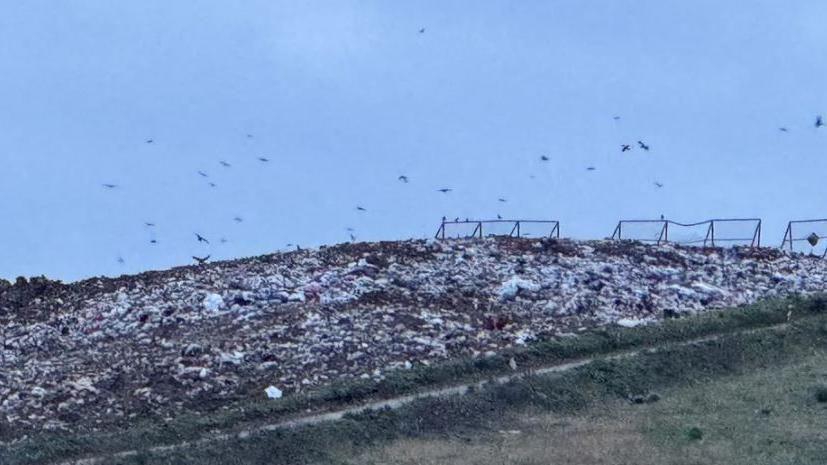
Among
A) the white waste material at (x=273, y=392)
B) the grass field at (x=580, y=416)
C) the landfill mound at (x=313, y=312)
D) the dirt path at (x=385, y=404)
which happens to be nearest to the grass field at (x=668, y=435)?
the grass field at (x=580, y=416)

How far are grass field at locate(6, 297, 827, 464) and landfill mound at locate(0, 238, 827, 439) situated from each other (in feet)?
1.83

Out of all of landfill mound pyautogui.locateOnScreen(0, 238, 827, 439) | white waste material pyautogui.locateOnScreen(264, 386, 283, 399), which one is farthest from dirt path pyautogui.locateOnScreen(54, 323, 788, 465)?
landfill mound pyautogui.locateOnScreen(0, 238, 827, 439)

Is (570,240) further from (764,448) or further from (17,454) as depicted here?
(17,454)

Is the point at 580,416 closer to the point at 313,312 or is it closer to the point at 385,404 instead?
the point at 385,404

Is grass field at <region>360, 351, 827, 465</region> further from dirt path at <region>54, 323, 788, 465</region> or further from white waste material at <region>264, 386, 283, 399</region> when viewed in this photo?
white waste material at <region>264, 386, 283, 399</region>

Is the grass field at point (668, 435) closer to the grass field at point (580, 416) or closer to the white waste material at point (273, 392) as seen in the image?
the grass field at point (580, 416)

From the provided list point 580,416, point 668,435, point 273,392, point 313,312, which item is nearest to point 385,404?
point 273,392

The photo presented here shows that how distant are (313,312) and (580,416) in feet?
15.5

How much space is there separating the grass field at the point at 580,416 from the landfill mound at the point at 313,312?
56cm

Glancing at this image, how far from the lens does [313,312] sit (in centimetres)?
2494

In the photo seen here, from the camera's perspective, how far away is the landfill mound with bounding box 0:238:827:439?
2227cm

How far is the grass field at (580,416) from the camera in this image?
20047 millimetres

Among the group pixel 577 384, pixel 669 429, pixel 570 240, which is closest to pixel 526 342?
pixel 577 384

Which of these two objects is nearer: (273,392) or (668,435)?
(668,435)
